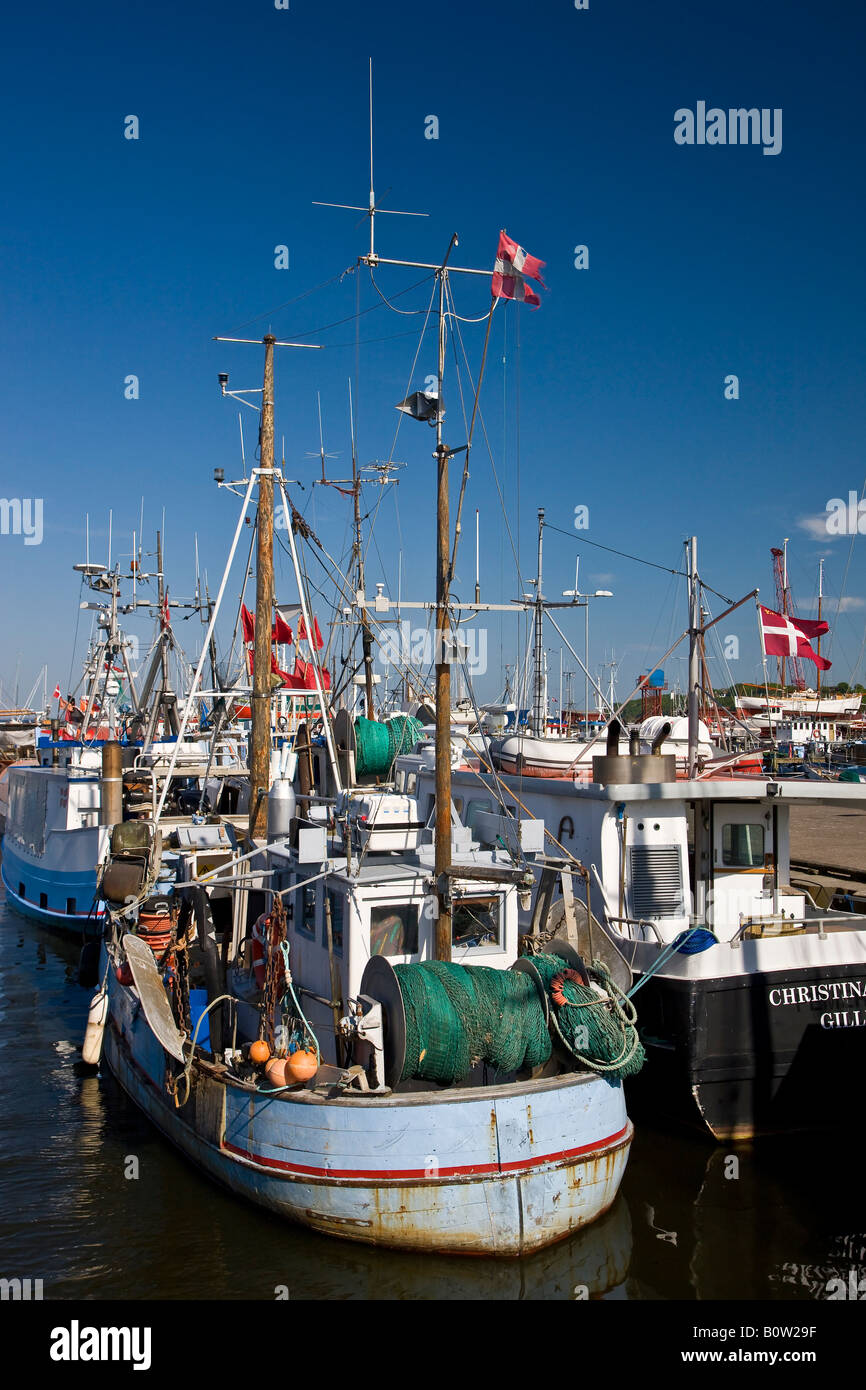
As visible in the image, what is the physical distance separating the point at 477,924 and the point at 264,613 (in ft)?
22.4

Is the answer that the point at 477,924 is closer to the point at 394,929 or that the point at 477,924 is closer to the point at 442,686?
the point at 394,929

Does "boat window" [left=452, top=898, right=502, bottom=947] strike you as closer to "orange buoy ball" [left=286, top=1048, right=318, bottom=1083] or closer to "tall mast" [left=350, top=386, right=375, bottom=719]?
"orange buoy ball" [left=286, top=1048, right=318, bottom=1083]

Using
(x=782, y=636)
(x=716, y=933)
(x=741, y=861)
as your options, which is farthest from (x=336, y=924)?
(x=782, y=636)

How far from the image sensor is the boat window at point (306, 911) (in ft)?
39.1

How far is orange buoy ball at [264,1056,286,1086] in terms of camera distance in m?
9.52

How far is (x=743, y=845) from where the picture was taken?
15.3 m

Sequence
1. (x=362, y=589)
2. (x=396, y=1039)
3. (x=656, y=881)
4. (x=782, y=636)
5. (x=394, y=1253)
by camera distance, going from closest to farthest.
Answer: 1. (x=394, y=1253)
2. (x=396, y=1039)
3. (x=656, y=881)
4. (x=782, y=636)
5. (x=362, y=589)

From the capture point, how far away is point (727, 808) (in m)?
15.2

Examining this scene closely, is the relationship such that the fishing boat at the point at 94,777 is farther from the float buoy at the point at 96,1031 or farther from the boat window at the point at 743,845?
the boat window at the point at 743,845

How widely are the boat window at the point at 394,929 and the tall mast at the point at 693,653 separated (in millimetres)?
→ 6119

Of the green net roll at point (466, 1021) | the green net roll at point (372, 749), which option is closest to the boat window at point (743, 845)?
the green net roll at point (372, 749)

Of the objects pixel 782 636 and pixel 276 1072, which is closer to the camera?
pixel 276 1072
